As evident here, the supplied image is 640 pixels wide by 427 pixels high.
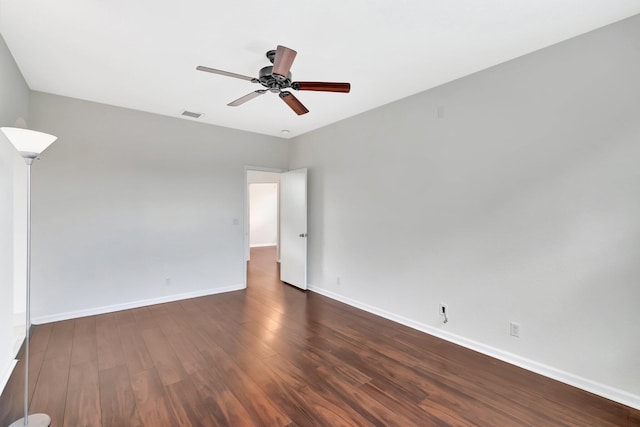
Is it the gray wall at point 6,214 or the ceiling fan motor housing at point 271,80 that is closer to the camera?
the gray wall at point 6,214

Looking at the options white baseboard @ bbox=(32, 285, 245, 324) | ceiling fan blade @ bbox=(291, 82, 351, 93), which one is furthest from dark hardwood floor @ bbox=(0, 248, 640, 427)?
ceiling fan blade @ bbox=(291, 82, 351, 93)

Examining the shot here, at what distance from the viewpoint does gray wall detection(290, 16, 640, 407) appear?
213cm

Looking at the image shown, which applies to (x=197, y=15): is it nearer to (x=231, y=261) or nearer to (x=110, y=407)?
(x=110, y=407)

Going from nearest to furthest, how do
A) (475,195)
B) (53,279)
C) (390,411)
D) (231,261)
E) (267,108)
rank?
(390,411)
(475,195)
(53,279)
(267,108)
(231,261)

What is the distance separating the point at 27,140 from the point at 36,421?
72.5 inches

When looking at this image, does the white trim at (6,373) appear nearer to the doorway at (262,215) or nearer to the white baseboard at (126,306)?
the white baseboard at (126,306)

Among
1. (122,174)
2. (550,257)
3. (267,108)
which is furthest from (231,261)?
(550,257)

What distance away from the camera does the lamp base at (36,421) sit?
1823 millimetres

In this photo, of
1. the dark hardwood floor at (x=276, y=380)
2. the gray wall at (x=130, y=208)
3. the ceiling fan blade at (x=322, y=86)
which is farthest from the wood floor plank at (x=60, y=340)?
the ceiling fan blade at (x=322, y=86)

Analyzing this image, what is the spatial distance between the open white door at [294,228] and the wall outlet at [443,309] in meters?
2.42

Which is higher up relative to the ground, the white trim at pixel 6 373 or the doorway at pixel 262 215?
the doorway at pixel 262 215

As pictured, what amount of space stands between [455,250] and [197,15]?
315 cm

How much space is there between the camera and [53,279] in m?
3.52

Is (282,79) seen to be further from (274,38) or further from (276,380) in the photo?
(276,380)
